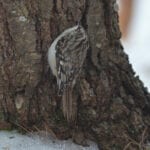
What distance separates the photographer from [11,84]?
3.18 metres

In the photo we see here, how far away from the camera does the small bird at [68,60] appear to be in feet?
10.3

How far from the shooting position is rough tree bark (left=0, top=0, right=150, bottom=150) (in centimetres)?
308

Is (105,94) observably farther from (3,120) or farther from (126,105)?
(3,120)

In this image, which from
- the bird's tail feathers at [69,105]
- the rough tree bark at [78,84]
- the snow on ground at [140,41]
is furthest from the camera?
the snow on ground at [140,41]

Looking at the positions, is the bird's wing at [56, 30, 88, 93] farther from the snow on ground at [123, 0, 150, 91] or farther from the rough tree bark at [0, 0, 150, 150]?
the snow on ground at [123, 0, 150, 91]

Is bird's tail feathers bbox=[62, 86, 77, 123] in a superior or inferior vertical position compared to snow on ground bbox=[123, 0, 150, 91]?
inferior

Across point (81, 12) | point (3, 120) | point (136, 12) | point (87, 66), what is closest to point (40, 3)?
point (81, 12)

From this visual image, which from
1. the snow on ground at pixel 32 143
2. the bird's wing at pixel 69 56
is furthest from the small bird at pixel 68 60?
the snow on ground at pixel 32 143

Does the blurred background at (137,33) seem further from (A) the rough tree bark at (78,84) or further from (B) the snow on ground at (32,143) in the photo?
(B) the snow on ground at (32,143)

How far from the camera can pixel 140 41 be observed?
5.15 m

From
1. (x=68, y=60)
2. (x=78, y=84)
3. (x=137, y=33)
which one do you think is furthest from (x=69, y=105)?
(x=137, y=33)

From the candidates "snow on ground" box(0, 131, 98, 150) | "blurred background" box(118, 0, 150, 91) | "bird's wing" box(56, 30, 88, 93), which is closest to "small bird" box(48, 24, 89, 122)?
"bird's wing" box(56, 30, 88, 93)

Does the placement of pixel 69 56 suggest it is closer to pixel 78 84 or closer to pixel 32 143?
pixel 78 84

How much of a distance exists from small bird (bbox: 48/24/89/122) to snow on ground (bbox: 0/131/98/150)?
14 cm
